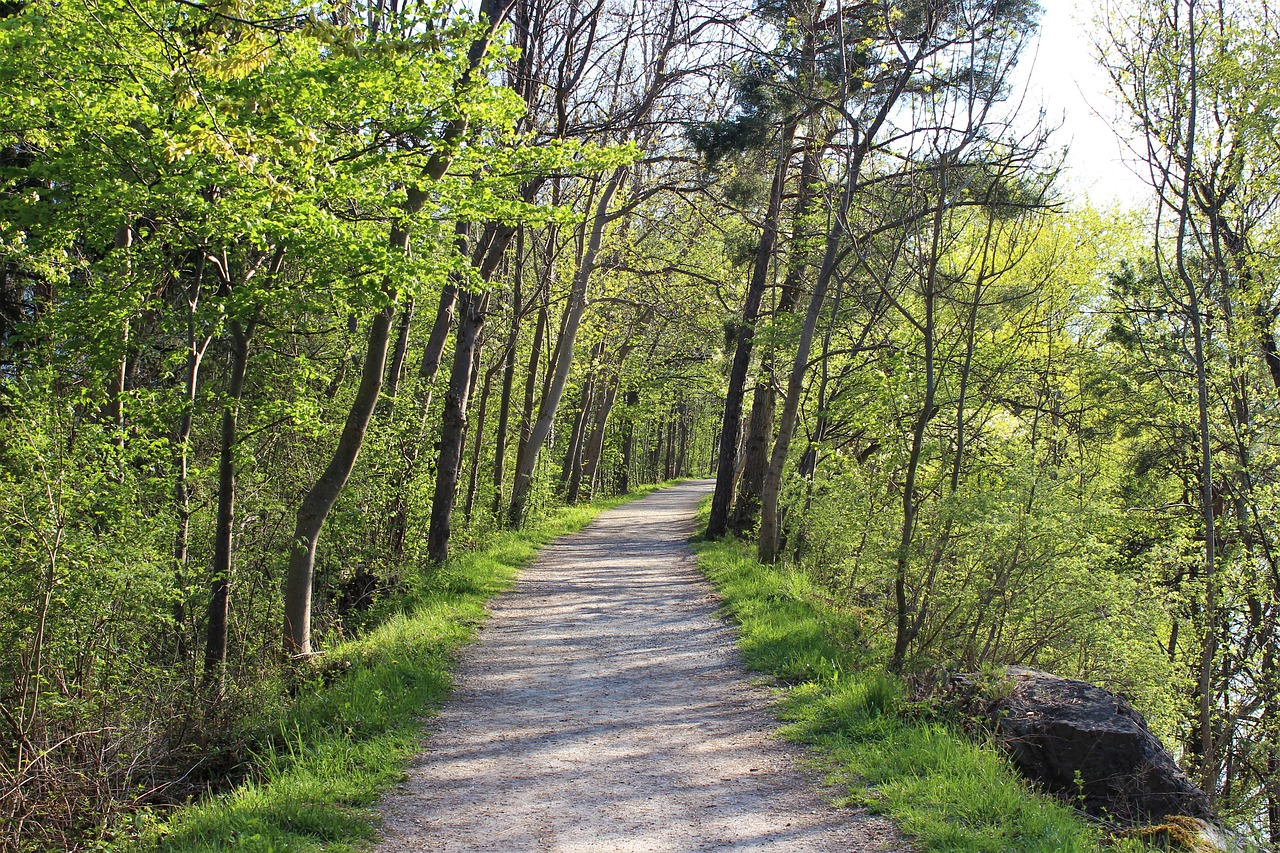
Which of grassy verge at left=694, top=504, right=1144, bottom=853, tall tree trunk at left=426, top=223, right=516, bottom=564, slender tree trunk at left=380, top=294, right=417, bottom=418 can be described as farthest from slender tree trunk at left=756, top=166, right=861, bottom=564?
slender tree trunk at left=380, top=294, right=417, bottom=418

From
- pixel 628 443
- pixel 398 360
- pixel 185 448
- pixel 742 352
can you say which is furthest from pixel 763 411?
pixel 628 443

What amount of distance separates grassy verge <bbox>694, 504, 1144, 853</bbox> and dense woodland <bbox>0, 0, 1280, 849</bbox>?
77 cm

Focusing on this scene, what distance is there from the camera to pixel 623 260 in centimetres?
1941

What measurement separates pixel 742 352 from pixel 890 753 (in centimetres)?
1121

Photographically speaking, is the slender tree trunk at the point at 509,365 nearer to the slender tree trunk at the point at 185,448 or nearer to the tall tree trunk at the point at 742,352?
the tall tree trunk at the point at 742,352

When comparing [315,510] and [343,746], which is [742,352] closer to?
[315,510]

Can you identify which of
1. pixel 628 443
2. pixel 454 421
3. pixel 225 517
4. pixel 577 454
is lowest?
pixel 225 517

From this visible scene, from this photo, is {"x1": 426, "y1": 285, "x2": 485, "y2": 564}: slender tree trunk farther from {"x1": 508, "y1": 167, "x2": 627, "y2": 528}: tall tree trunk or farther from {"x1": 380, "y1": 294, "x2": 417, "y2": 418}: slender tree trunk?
{"x1": 508, "y1": 167, "x2": 627, "y2": 528}: tall tree trunk

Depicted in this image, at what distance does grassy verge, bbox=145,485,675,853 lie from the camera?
4.32 m

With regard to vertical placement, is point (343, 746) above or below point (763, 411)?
below

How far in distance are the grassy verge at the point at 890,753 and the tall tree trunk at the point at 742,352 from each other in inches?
289

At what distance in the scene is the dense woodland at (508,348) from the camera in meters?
6.46

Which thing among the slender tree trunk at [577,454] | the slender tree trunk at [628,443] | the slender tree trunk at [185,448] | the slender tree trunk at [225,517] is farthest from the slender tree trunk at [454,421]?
the slender tree trunk at [628,443]

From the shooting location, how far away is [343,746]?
5496 mm
